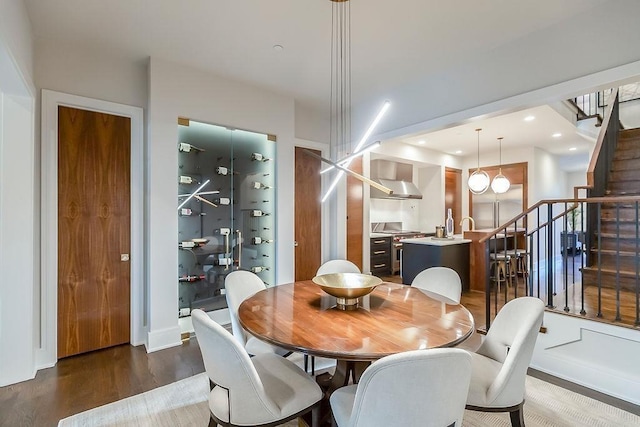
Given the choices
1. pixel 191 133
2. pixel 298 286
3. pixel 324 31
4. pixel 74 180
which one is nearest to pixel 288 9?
pixel 324 31

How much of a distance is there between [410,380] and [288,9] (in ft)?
8.62

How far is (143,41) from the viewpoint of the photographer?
9.44 ft

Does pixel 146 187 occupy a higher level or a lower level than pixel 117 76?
lower

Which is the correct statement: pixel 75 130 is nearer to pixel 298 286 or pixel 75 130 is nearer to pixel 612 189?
pixel 298 286

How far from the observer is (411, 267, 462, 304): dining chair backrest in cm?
237

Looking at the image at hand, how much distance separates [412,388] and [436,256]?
13.0 ft

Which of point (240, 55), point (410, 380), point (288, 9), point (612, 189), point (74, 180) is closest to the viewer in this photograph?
point (410, 380)

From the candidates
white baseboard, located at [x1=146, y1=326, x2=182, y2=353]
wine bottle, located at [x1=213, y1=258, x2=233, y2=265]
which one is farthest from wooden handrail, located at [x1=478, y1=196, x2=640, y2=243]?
white baseboard, located at [x1=146, y1=326, x2=182, y2=353]

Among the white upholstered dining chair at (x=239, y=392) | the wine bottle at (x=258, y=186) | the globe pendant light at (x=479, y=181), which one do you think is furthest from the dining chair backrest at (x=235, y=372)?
the globe pendant light at (x=479, y=181)

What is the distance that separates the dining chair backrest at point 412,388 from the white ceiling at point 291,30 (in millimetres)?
2457

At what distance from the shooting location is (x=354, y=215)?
5305mm

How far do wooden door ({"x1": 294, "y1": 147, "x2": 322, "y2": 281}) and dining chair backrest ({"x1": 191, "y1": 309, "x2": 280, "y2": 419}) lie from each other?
121 inches

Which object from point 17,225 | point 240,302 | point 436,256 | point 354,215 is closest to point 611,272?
point 436,256

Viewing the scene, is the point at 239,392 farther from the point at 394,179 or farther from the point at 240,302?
the point at 394,179
